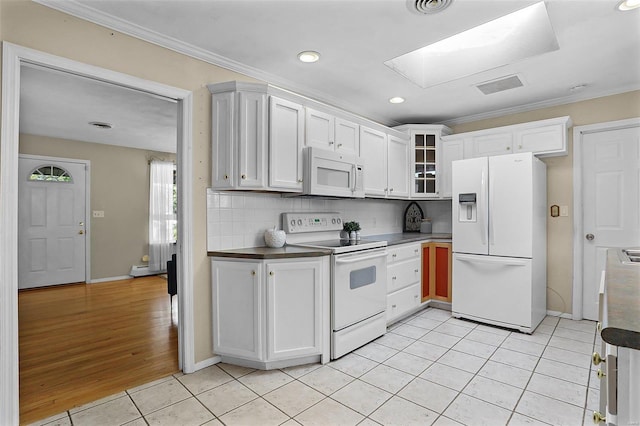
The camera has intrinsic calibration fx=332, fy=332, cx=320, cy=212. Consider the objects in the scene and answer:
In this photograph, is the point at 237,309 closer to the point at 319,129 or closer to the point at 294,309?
the point at 294,309

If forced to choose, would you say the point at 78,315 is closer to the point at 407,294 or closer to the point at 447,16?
the point at 407,294

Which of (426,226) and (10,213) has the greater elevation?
(10,213)

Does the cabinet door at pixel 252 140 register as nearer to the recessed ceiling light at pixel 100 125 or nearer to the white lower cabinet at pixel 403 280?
the white lower cabinet at pixel 403 280

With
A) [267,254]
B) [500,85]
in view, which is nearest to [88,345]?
[267,254]

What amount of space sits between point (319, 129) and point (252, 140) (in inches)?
29.6

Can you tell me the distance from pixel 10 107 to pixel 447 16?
8.51ft

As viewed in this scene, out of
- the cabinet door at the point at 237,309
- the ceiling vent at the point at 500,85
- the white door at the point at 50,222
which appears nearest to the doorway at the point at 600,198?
the ceiling vent at the point at 500,85

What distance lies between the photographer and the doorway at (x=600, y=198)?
11.0 feet

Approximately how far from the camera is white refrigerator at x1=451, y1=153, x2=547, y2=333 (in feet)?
10.6

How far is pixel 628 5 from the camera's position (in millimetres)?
2035

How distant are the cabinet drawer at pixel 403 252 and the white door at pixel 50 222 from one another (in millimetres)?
5283

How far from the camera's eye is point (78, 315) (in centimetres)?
392

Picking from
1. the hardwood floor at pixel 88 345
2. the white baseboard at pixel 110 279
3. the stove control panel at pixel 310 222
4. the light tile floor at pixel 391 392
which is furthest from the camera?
the white baseboard at pixel 110 279

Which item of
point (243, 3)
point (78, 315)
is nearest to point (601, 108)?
point (243, 3)
